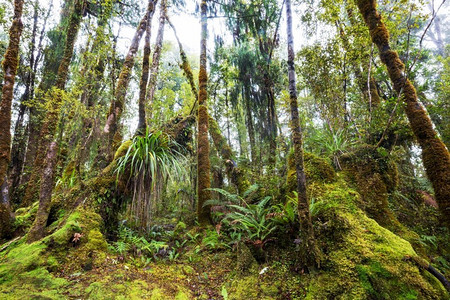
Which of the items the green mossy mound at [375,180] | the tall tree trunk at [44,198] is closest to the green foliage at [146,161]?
the tall tree trunk at [44,198]

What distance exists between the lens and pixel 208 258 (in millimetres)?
3277

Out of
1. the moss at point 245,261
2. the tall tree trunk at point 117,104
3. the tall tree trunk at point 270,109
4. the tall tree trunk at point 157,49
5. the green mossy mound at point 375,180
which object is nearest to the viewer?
the moss at point 245,261

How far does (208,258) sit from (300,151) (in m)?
2.19

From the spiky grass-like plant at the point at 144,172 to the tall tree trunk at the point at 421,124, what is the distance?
157 inches

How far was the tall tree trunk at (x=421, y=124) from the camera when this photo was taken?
9.54 feet

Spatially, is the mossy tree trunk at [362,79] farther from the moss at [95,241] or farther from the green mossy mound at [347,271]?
the moss at [95,241]

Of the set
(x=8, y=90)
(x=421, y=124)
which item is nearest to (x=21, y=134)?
(x=8, y=90)

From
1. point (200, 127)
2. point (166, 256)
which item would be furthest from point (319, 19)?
point (166, 256)

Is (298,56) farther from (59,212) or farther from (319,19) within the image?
(59,212)

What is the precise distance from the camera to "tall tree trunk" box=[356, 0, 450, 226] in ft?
9.54

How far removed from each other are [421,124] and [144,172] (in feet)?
14.9

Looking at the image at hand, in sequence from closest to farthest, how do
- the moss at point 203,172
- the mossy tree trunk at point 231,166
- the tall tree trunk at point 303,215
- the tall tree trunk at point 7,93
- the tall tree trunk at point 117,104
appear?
the tall tree trunk at point 303,215 < the tall tree trunk at point 7,93 < the moss at point 203,172 < the tall tree trunk at point 117,104 < the mossy tree trunk at point 231,166

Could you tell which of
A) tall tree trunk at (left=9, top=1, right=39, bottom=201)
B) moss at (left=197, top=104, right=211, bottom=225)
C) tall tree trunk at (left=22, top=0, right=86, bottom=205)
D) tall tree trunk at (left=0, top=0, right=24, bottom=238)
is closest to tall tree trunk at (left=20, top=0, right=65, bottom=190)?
tall tree trunk at (left=9, top=1, right=39, bottom=201)

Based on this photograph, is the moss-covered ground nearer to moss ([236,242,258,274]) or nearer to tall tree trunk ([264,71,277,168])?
moss ([236,242,258,274])
